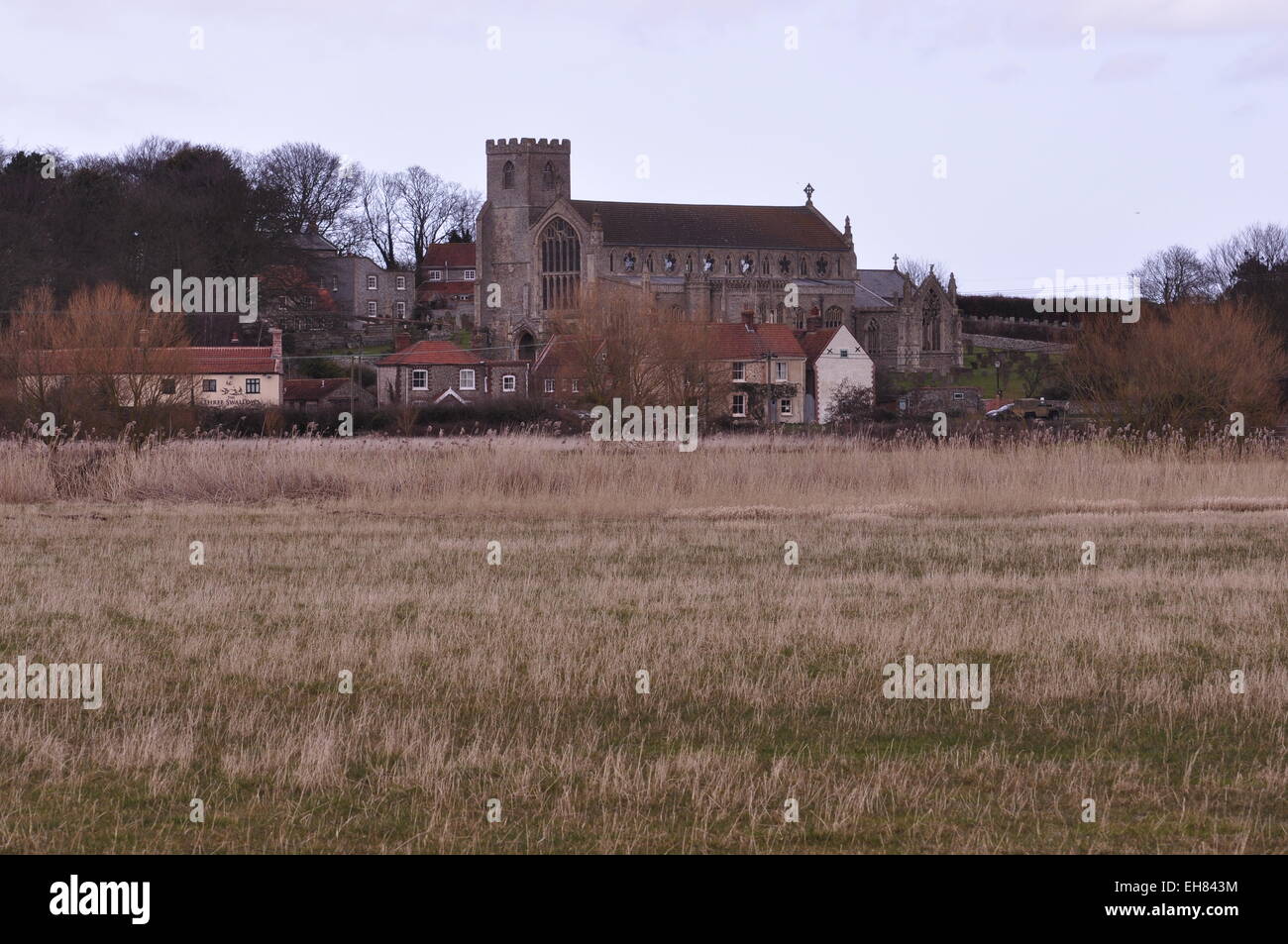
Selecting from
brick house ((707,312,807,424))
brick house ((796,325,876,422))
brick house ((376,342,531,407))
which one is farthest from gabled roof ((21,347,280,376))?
brick house ((796,325,876,422))

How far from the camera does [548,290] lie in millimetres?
105625

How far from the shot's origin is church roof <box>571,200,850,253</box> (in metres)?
109

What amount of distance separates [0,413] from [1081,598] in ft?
112

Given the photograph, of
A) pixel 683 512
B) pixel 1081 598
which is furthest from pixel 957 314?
pixel 1081 598

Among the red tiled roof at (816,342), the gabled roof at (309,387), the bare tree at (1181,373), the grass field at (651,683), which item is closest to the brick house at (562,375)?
the gabled roof at (309,387)

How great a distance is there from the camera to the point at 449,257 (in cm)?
12531

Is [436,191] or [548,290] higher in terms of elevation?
[436,191]

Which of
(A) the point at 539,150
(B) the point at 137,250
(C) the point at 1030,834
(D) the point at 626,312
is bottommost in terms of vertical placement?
(C) the point at 1030,834

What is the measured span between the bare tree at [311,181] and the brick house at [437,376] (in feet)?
98.9

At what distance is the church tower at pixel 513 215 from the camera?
105938mm

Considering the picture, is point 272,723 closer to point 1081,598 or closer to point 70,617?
point 70,617

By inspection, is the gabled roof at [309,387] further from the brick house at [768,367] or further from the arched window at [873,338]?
the arched window at [873,338]

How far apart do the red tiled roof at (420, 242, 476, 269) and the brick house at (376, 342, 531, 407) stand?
1598 inches

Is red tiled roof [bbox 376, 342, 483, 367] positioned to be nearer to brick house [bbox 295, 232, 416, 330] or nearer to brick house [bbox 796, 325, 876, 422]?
brick house [bbox 796, 325, 876, 422]
